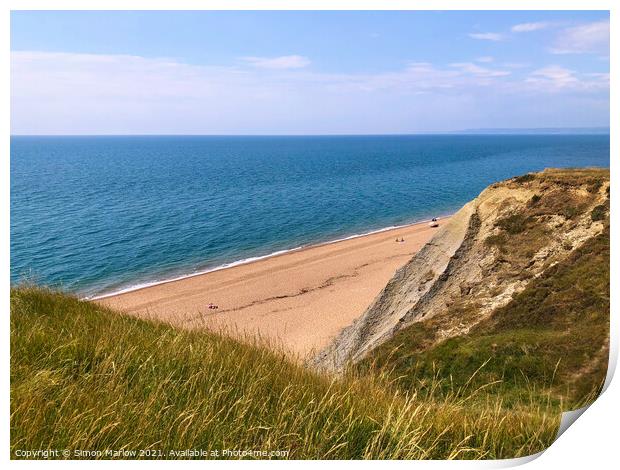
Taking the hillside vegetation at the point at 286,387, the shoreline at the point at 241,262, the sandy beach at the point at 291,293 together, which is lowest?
the sandy beach at the point at 291,293

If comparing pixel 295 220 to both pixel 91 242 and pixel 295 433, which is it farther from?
pixel 295 433

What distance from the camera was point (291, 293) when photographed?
2923cm

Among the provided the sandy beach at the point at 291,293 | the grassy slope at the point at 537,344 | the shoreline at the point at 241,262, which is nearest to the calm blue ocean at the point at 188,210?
the shoreline at the point at 241,262

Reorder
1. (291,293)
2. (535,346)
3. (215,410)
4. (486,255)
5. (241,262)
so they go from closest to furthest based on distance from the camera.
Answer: (215,410) → (535,346) → (486,255) → (291,293) → (241,262)

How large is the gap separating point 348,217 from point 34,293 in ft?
153

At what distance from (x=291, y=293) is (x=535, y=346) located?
67.2ft

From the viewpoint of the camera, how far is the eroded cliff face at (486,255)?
1234 centimetres

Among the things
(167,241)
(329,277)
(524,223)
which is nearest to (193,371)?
(524,223)

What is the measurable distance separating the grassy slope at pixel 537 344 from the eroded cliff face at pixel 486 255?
246 millimetres

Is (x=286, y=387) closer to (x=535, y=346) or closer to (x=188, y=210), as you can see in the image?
(x=535, y=346)

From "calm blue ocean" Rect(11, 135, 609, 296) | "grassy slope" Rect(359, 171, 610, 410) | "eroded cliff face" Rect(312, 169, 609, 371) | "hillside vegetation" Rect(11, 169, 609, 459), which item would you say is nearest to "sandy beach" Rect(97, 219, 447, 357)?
"calm blue ocean" Rect(11, 135, 609, 296)

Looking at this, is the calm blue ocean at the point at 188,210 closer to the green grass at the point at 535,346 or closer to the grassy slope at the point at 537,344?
the grassy slope at the point at 537,344

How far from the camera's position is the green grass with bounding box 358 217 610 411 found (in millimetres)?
8359

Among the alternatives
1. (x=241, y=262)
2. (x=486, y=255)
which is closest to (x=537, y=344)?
(x=486, y=255)
